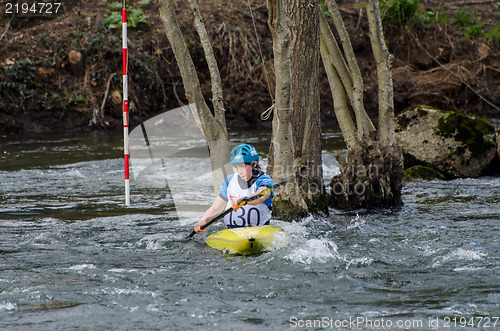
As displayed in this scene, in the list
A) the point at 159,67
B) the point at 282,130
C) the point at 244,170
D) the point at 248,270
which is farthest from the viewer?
the point at 159,67

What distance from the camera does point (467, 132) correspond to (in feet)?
35.0

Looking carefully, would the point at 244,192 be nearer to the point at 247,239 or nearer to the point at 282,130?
the point at 247,239

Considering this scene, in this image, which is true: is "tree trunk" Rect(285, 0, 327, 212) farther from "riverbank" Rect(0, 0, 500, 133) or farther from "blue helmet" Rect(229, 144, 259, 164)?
"riverbank" Rect(0, 0, 500, 133)

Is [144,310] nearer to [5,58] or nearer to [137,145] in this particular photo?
[137,145]

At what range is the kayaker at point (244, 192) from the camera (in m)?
6.19

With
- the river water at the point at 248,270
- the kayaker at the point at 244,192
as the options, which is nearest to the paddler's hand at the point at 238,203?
the kayaker at the point at 244,192

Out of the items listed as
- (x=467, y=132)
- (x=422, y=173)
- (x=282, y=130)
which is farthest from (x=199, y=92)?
(x=467, y=132)

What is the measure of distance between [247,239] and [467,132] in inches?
249

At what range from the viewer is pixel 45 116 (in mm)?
16953

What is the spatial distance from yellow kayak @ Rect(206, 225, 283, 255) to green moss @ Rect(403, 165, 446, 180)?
214 inches

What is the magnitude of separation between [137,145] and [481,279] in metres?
10.3

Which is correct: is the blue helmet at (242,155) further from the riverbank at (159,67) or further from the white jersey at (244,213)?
the riverbank at (159,67)

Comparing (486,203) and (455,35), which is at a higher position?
(455,35)

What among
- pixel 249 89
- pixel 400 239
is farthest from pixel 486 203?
pixel 249 89
